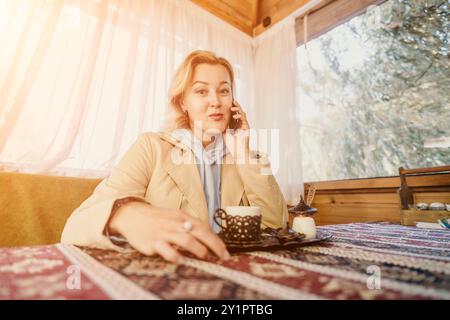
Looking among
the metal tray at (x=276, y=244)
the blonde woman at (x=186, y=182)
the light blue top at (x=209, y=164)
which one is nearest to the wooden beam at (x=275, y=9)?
the blonde woman at (x=186, y=182)

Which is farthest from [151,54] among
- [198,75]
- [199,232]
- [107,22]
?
[199,232]

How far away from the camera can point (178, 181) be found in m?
1.18

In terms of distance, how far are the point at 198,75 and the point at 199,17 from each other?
169 cm

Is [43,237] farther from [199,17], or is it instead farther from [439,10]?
[439,10]

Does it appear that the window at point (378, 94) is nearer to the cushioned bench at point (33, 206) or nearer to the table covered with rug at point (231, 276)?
the table covered with rug at point (231, 276)

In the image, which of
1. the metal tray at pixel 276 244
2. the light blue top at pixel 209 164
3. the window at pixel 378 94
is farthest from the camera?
the window at pixel 378 94

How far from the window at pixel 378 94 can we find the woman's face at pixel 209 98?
146cm

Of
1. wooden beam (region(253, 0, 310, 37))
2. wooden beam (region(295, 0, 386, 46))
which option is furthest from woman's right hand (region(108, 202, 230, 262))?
wooden beam (region(253, 0, 310, 37))

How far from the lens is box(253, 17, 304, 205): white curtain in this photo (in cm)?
274

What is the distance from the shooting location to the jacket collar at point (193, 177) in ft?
3.85

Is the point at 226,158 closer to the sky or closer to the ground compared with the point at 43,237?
closer to the sky

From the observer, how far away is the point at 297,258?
22.0 inches

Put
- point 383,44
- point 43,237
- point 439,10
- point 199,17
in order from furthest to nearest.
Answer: point 199,17
point 383,44
point 439,10
point 43,237

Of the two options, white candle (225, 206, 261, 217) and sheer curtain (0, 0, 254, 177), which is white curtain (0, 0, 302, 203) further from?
white candle (225, 206, 261, 217)
